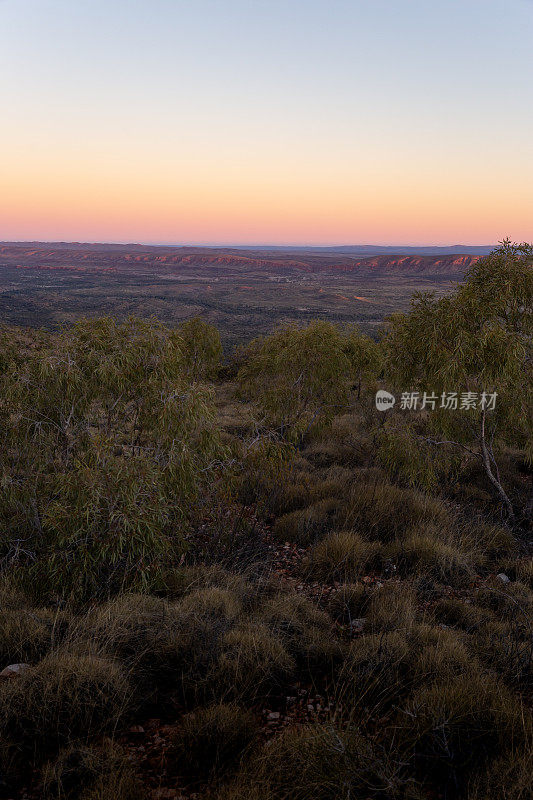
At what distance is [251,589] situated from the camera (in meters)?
4.85

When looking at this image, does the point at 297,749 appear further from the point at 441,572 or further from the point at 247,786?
the point at 441,572

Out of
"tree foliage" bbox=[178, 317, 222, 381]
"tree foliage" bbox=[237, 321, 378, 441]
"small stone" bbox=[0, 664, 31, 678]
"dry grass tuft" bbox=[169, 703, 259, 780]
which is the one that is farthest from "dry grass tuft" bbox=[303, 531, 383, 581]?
"tree foliage" bbox=[178, 317, 222, 381]

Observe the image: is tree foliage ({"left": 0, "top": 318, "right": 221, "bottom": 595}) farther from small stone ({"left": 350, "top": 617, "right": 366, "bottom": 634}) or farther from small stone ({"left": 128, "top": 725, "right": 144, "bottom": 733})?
small stone ({"left": 350, "top": 617, "right": 366, "bottom": 634})

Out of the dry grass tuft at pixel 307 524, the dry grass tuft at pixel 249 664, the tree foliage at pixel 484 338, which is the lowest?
the dry grass tuft at pixel 307 524

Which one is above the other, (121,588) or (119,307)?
(119,307)

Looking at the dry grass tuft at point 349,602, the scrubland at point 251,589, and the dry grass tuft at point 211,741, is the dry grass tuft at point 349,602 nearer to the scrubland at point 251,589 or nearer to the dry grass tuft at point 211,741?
the scrubland at point 251,589

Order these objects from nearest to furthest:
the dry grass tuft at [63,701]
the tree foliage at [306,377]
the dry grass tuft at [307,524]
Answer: the dry grass tuft at [63,701], the dry grass tuft at [307,524], the tree foliage at [306,377]

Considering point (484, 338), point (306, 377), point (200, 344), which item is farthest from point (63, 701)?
point (200, 344)

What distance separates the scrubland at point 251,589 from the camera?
252 centimetres

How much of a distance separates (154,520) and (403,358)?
5.53 m

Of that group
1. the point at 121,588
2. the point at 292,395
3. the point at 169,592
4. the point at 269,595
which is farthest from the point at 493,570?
the point at 292,395

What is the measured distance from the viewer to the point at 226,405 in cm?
2247

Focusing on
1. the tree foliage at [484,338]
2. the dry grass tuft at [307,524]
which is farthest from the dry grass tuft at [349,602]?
the tree foliage at [484,338]

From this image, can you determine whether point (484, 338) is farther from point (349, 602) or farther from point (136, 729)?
point (136, 729)
